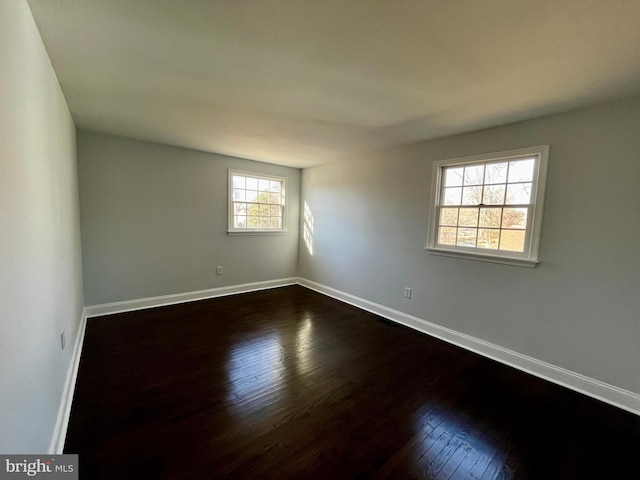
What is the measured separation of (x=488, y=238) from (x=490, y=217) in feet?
0.71

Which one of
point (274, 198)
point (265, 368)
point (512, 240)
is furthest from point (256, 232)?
point (512, 240)

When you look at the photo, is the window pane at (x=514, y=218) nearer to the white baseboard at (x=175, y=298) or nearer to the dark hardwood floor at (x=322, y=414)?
the dark hardwood floor at (x=322, y=414)

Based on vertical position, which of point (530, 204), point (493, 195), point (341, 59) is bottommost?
point (530, 204)

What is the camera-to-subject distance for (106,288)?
3451 mm

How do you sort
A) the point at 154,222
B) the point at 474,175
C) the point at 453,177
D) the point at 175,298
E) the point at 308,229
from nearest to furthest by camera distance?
the point at 474,175
the point at 453,177
the point at 154,222
the point at 175,298
the point at 308,229

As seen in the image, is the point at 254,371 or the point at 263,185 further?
the point at 263,185

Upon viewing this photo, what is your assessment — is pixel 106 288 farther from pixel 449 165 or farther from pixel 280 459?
pixel 449 165

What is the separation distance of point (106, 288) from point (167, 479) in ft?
9.58

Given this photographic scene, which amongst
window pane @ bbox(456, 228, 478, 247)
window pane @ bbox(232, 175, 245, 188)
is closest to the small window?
window pane @ bbox(232, 175, 245, 188)

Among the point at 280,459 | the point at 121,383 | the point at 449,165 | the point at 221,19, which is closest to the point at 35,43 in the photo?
the point at 221,19

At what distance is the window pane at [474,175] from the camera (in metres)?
2.86

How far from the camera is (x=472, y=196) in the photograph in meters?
2.93

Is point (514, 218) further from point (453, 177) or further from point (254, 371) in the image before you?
point (254, 371)

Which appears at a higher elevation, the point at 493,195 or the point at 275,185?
the point at 275,185
